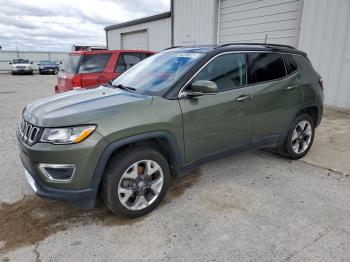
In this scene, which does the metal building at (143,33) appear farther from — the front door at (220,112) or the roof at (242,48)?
the front door at (220,112)

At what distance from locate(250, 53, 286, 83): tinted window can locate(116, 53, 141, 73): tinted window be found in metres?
4.32

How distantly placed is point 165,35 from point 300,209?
12.6 meters

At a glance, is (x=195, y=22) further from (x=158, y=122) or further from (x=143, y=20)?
(x=158, y=122)

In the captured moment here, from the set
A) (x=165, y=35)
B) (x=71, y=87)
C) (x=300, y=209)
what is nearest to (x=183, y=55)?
(x=300, y=209)

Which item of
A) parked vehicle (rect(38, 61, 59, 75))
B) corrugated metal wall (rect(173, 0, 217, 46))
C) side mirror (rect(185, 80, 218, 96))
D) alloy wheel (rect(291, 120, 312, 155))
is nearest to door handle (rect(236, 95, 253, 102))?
side mirror (rect(185, 80, 218, 96))

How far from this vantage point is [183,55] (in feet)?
12.0

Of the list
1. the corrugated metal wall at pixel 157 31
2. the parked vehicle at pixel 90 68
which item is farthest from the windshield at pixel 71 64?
the corrugated metal wall at pixel 157 31

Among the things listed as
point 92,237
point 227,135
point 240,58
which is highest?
point 240,58

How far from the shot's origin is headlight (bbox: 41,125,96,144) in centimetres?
253

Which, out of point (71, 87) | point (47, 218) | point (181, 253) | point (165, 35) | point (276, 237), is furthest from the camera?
point (165, 35)

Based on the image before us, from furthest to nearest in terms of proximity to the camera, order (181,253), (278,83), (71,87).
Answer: (71,87) < (278,83) < (181,253)

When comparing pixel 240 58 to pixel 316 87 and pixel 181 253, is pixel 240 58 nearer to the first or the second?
pixel 316 87

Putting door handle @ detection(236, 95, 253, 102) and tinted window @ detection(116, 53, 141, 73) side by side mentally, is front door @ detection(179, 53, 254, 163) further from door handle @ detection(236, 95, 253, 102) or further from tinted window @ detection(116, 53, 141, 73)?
tinted window @ detection(116, 53, 141, 73)

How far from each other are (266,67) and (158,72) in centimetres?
149
